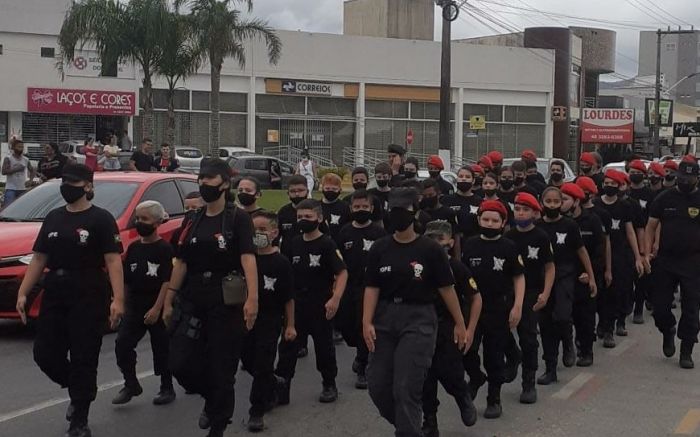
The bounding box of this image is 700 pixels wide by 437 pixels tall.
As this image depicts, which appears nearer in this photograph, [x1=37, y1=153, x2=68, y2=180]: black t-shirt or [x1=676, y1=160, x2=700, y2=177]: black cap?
[x1=676, y1=160, x2=700, y2=177]: black cap

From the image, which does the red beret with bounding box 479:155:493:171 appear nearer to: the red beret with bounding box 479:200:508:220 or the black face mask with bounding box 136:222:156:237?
the red beret with bounding box 479:200:508:220

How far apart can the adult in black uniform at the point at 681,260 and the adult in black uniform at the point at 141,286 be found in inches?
183

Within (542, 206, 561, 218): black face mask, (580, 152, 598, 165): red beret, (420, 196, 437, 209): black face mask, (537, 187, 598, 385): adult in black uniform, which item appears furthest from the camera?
(580, 152, 598, 165): red beret

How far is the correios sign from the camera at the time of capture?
56.0 m

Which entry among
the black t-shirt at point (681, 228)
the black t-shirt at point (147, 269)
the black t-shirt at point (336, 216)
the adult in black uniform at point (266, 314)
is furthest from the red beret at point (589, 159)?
the black t-shirt at point (147, 269)

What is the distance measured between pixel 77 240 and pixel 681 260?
5.56m

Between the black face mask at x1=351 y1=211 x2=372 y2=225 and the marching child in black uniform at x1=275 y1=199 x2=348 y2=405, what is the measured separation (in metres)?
0.41

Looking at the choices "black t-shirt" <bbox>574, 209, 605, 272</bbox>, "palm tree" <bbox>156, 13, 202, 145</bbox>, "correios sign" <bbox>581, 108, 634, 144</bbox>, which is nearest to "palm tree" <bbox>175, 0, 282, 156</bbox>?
"palm tree" <bbox>156, 13, 202, 145</bbox>

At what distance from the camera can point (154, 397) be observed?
7.40 metres

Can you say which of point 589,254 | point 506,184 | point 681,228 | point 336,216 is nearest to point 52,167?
point 506,184

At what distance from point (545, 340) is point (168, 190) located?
16.2ft

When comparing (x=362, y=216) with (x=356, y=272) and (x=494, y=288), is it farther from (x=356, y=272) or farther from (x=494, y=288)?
(x=494, y=288)

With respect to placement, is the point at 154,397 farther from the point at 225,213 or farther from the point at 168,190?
the point at 168,190

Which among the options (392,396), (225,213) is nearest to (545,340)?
(392,396)
